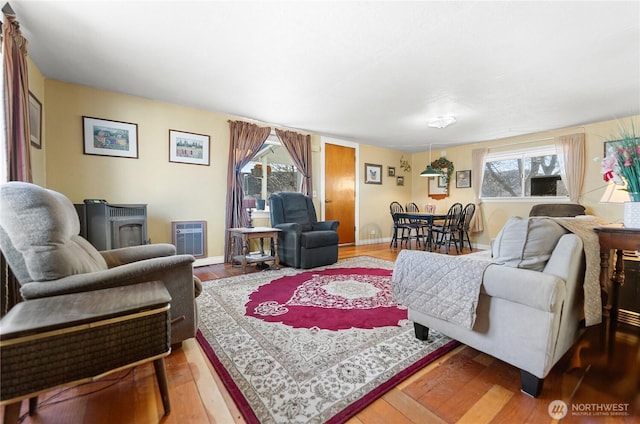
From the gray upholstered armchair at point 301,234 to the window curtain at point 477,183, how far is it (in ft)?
11.0

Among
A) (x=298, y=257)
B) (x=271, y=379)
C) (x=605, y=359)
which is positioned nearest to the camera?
(x=271, y=379)

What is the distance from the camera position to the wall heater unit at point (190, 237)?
358 centimetres

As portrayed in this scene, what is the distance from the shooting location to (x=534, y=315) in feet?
3.77

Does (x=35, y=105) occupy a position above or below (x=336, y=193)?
above

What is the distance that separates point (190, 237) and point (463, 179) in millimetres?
5597

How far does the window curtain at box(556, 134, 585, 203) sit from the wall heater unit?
5.99 metres

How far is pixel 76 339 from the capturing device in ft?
2.87

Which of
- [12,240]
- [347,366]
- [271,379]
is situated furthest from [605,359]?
[12,240]

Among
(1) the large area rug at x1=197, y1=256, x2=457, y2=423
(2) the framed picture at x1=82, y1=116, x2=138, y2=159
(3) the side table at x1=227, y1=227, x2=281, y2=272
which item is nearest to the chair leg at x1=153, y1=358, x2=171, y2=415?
(1) the large area rug at x1=197, y1=256, x2=457, y2=423

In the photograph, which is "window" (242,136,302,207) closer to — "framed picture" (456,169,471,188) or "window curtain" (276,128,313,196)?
"window curtain" (276,128,313,196)

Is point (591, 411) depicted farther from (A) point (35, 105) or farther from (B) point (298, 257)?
(A) point (35, 105)

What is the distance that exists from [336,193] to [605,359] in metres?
4.33

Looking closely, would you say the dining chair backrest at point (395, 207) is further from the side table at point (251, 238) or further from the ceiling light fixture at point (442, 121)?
the side table at point (251, 238)

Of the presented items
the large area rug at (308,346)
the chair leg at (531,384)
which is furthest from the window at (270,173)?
the chair leg at (531,384)
